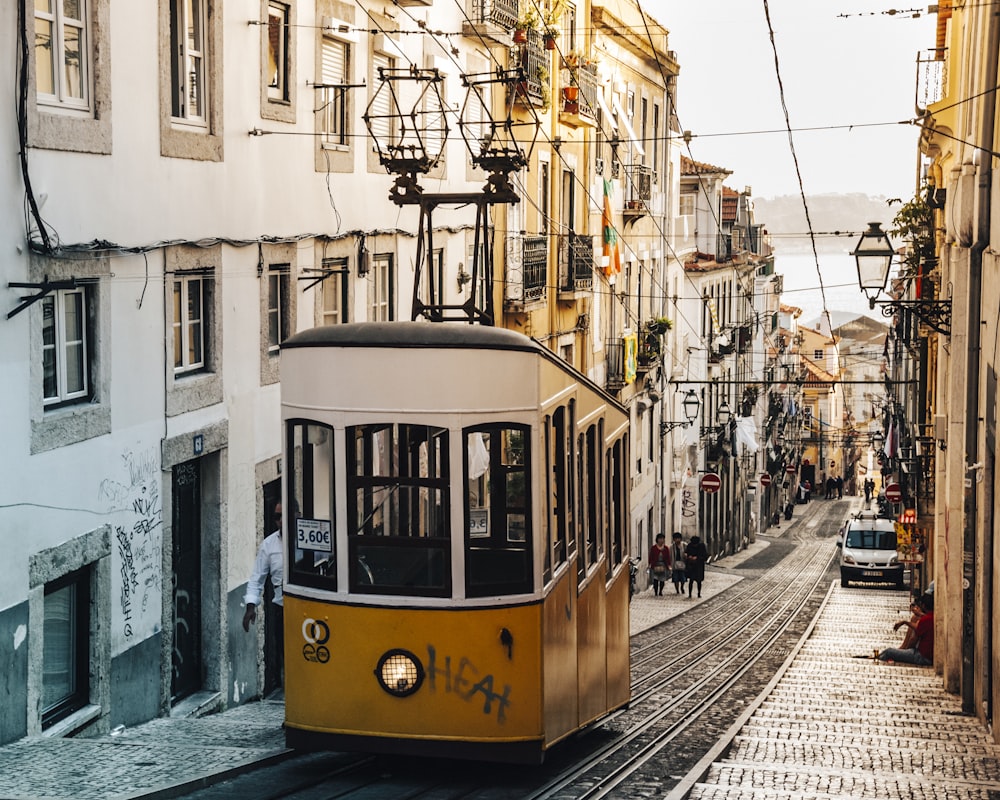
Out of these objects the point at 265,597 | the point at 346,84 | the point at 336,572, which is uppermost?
the point at 346,84

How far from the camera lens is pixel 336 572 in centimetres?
894

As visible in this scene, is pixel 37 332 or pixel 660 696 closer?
pixel 37 332

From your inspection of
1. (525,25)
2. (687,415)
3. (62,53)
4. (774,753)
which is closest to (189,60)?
(62,53)

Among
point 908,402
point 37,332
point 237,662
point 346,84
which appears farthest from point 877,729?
point 908,402

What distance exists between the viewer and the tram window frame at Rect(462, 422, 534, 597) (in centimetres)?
880

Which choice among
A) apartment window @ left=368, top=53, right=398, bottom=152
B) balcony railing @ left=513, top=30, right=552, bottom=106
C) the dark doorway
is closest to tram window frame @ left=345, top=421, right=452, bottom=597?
the dark doorway

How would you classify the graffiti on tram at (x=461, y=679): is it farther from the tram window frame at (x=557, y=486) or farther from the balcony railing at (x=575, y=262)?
the balcony railing at (x=575, y=262)

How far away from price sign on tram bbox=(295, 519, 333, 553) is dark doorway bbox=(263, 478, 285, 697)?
6.01m

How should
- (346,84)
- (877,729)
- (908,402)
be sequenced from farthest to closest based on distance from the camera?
(908,402), (346,84), (877,729)

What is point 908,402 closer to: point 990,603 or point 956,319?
point 956,319

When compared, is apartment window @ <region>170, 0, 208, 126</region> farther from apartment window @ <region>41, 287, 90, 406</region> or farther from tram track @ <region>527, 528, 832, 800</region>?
tram track @ <region>527, 528, 832, 800</region>

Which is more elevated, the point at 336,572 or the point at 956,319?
the point at 956,319

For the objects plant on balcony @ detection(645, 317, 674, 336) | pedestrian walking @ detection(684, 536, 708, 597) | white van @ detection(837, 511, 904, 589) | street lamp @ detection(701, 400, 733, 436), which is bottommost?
white van @ detection(837, 511, 904, 589)

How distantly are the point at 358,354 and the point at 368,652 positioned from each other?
1.76 metres
